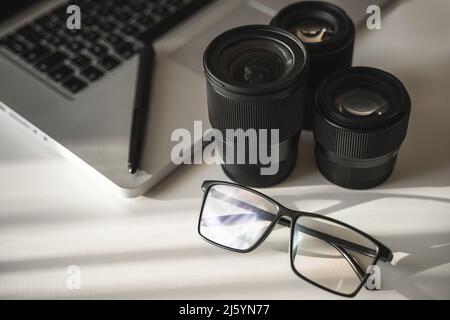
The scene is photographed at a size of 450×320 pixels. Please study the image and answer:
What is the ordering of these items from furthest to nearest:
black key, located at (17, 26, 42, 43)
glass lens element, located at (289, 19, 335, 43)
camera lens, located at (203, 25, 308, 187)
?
black key, located at (17, 26, 42, 43)
glass lens element, located at (289, 19, 335, 43)
camera lens, located at (203, 25, 308, 187)

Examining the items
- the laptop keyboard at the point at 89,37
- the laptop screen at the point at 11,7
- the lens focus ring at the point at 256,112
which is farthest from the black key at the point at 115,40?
the lens focus ring at the point at 256,112

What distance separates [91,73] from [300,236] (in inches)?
11.4

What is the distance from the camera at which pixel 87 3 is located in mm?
753

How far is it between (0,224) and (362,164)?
332 millimetres

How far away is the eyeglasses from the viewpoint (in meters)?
0.53

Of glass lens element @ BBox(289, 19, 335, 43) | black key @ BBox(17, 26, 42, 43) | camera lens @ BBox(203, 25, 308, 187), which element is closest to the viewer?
camera lens @ BBox(203, 25, 308, 187)

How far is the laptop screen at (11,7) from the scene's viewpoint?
0.73 metres

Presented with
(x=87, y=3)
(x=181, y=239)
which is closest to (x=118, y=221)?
(x=181, y=239)

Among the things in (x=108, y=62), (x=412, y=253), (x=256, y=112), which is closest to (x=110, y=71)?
(x=108, y=62)

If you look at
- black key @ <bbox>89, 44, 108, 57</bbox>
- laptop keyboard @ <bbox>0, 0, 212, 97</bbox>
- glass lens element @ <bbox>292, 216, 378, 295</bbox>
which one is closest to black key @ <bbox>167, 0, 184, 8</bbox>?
laptop keyboard @ <bbox>0, 0, 212, 97</bbox>

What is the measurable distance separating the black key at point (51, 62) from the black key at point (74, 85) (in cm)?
3

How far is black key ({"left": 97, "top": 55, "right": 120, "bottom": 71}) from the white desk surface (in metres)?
0.11

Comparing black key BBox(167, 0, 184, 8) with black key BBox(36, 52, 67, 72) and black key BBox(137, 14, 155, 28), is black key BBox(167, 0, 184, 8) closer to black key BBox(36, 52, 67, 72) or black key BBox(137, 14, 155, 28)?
black key BBox(137, 14, 155, 28)
